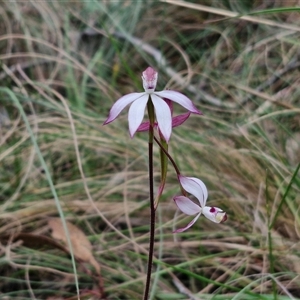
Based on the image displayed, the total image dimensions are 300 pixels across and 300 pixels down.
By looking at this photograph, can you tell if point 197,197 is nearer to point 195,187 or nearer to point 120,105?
point 195,187

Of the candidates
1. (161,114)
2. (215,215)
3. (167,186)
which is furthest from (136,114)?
(167,186)

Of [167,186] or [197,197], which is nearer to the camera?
[197,197]

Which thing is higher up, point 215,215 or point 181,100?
point 181,100

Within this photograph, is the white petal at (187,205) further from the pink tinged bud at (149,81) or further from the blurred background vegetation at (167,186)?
the blurred background vegetation at (167,186)

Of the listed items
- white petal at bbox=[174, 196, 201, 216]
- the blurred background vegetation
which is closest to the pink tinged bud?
white petal at bbox=[174, 196, 201, 216]

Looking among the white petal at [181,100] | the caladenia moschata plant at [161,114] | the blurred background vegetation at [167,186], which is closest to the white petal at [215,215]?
the caladenia moschata plant at [161,114]

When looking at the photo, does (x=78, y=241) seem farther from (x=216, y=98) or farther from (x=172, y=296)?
(x=216, y=98)

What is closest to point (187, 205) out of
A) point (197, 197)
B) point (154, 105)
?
point (197, 197)

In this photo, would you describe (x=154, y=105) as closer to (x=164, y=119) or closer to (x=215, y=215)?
(x=164, y=119)
